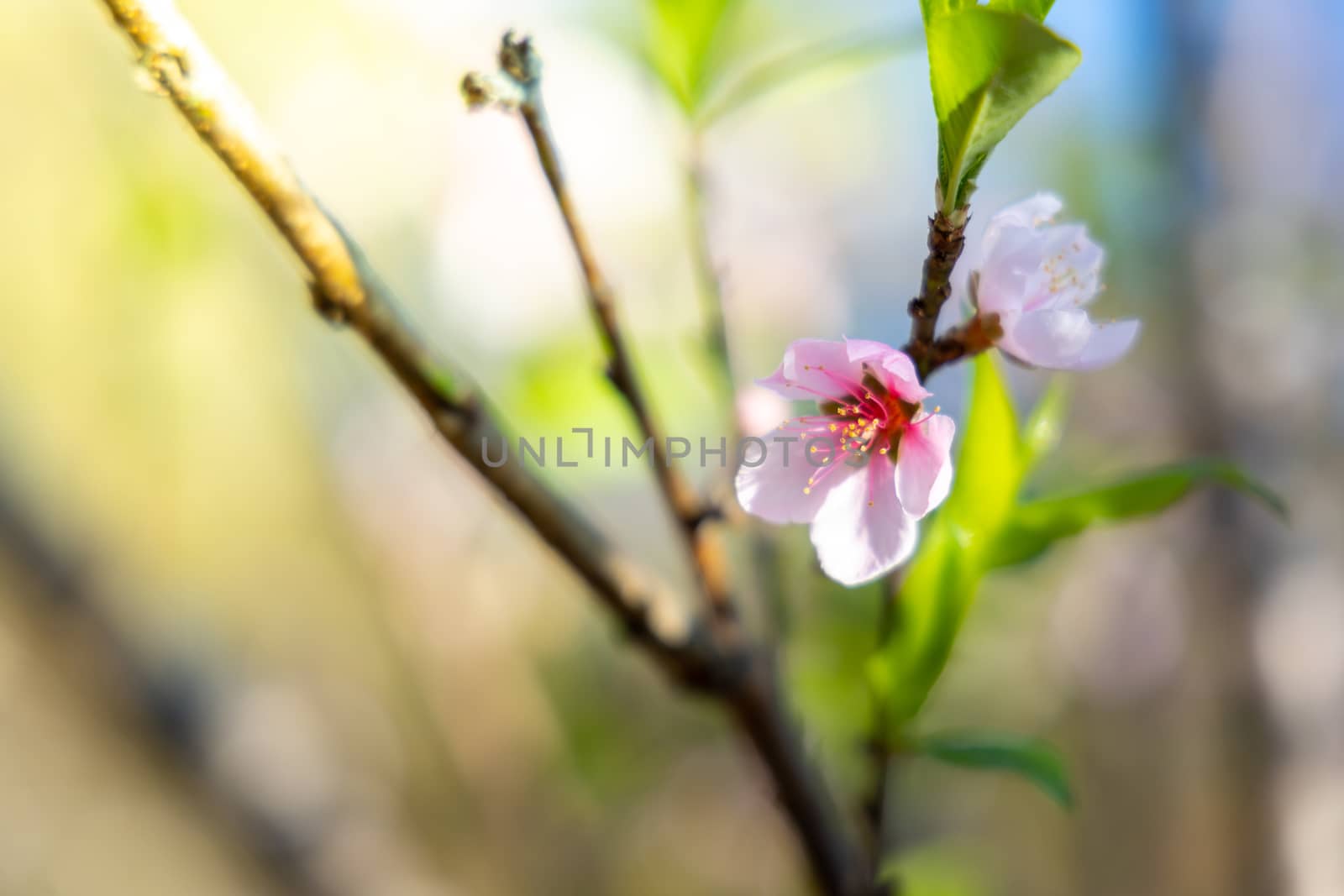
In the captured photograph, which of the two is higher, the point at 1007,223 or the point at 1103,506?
the point at 1007,223

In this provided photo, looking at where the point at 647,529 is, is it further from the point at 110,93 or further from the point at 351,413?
the point at 110,93

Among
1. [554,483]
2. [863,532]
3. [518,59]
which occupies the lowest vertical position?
[554,483]

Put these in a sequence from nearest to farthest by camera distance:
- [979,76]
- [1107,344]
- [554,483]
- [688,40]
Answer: [979,76]
[1107,344]
[688,40]
[554,483]

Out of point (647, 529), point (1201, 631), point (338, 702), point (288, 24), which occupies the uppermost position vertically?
A: point (288, 24)

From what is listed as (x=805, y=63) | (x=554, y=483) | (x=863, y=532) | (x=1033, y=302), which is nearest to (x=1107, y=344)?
(x=1033, y=302)

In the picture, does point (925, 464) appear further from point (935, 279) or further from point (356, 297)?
point (356, 297)

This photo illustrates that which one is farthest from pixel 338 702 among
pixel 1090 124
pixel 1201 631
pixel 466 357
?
pixel 1090 124

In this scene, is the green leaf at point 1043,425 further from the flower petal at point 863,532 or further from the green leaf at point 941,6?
the green leaf at point 941,6

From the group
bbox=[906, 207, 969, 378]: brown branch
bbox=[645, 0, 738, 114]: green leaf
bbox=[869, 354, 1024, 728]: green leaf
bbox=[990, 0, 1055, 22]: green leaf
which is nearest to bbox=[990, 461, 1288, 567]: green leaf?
bbox=[869, 354, 1024, 728]: green leaf
